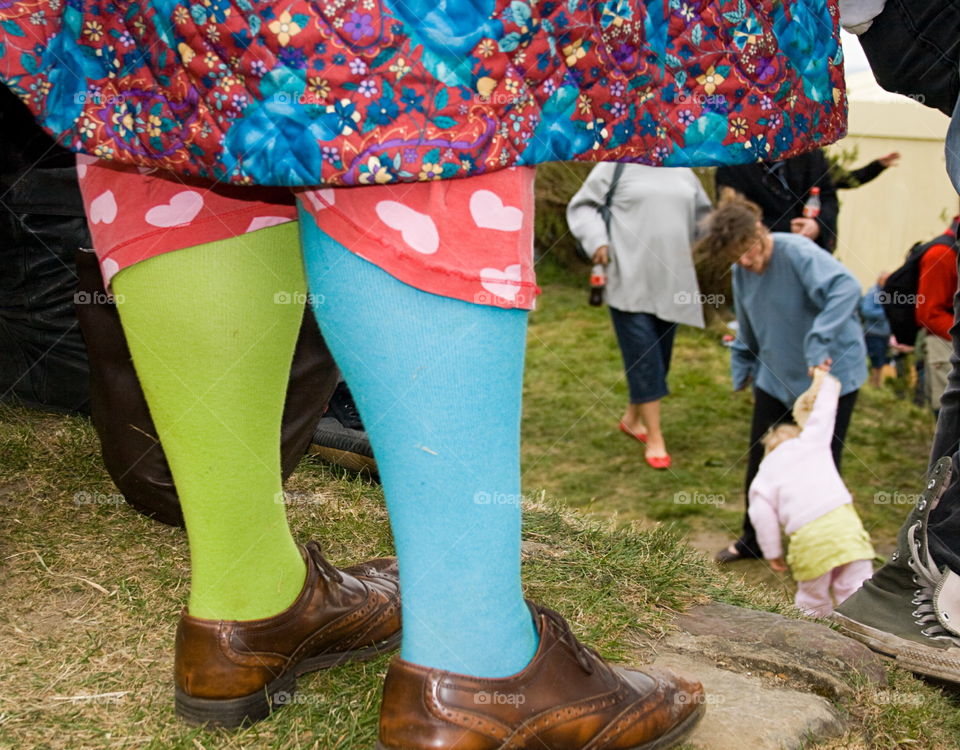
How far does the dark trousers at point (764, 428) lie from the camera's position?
12.7 ft

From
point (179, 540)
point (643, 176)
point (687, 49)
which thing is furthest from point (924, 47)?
point (643, 176)

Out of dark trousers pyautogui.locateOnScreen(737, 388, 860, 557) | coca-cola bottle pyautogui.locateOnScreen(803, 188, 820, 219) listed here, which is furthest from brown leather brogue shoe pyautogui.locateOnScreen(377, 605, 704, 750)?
coca-cola bottle pyautogui.locateOnScreen(803, 188, 820, 219)

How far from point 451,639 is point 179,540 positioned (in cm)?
99

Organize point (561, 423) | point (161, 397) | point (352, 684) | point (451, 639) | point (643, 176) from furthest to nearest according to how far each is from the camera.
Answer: point (561, 423)
point (643, 176)
point (352, 684)
point (161, 397)
point (451, 639)

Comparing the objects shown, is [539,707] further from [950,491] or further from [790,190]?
[790,190]

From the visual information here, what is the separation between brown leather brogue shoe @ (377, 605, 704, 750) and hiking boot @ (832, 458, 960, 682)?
2.17 feet

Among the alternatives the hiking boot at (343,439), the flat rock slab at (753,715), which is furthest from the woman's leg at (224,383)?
the hiking boot at (343,439)

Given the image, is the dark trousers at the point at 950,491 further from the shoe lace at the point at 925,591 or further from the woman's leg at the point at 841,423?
the woman's leg at the point at 841,423

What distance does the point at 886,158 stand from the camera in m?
5.21

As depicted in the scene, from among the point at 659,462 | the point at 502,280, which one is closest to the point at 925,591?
the point at 502,280

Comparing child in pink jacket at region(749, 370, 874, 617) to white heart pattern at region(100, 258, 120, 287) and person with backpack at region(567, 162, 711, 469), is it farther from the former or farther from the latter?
white heart pattern at region(100, 258, 120, 287)

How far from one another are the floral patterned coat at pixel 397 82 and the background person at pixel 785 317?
2845 millimetres

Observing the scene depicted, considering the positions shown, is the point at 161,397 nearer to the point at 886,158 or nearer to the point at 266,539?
the point at 266,539

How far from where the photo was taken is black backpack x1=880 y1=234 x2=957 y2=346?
3.72 m
